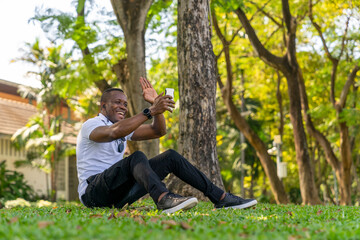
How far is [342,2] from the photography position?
18.1 metres

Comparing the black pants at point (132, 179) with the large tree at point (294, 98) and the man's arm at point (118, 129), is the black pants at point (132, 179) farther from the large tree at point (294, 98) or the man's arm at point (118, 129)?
the large tree at point (294, 98)

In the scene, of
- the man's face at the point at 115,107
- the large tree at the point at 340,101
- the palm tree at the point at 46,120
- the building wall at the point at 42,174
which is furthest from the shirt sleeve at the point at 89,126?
the palm tree at the point at 46,120

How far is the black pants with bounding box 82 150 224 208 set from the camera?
18.4 feet

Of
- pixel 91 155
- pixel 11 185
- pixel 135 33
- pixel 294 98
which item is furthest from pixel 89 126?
pixel 11 185

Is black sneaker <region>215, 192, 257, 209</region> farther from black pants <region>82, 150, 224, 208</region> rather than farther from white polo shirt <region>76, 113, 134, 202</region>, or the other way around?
white polo shirt <region>76, 113, 134, 202</region>

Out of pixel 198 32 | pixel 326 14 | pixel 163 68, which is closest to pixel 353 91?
pixel 326 14

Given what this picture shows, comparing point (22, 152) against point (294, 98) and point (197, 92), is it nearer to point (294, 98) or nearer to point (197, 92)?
point (294, 98)

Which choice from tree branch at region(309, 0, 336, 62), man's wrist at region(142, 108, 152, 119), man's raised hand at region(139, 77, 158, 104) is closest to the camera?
man's wrist at region(142, 108, 152, 119)

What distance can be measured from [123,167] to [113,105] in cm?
101

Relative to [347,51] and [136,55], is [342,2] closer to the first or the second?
[347,51]

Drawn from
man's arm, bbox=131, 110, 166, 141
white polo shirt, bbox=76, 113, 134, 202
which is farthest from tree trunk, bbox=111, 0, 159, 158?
white polo shirt, bbox=76, 113, 134, 202

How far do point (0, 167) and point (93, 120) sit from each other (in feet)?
66.2

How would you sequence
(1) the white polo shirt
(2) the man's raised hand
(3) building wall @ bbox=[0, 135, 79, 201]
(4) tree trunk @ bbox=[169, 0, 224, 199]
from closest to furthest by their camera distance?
1. (1) the white polo shirt
2. (2) the man's raised hand
3. (4) tree trunk @ bbox=[169, 0, 224, 199]
4. (3) building wall @ bbox=[0, 135, 79, 201]

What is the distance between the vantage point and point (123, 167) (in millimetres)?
5633
